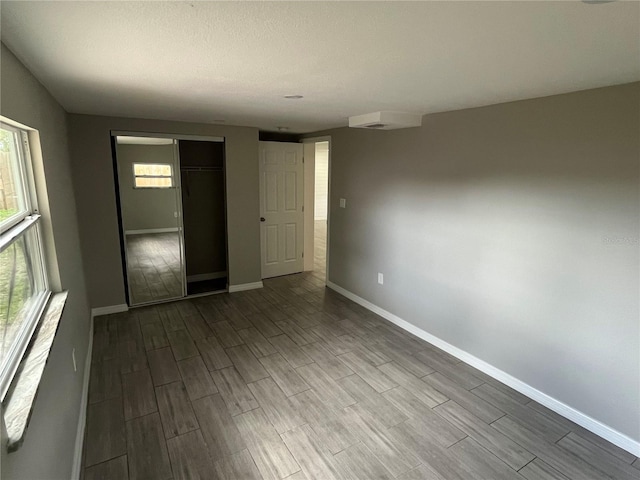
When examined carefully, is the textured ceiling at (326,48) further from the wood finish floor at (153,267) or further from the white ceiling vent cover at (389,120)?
the wood finish floor at (153,267)

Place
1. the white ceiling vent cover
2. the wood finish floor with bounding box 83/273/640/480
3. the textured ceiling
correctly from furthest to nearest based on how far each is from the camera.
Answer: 1. the white ceiling vent cover
2. the wood finish floor with bounding box 83/273/640/480
3. the textured ceiling

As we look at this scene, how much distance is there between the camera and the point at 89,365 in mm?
2979

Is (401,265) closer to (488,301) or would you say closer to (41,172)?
(488,301)

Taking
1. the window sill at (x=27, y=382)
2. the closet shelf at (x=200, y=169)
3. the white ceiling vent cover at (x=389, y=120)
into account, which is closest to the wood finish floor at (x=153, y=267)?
the closet shelf at (x=200, y=169)

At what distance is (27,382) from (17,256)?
2.12 feet

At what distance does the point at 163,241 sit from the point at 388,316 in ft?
9.78

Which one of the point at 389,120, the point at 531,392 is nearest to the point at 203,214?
the point at 389,120

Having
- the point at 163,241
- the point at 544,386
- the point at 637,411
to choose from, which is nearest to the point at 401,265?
the point at 544,386

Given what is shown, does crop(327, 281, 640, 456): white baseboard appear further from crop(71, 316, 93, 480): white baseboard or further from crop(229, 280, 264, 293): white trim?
crop(71, 316, 93, 480): white baseboard

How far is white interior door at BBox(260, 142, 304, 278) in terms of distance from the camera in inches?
204

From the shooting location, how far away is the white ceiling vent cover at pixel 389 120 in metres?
3.20

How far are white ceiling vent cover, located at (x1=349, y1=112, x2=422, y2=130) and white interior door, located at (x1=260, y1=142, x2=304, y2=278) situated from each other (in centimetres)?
198

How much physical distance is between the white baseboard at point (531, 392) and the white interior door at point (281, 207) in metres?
2.06

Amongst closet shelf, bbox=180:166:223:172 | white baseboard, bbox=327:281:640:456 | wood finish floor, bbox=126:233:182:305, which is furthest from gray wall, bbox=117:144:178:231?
white baseboard, bbox=327:281:640:456
